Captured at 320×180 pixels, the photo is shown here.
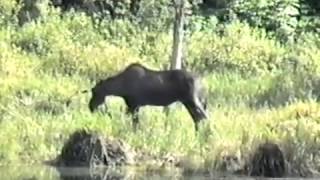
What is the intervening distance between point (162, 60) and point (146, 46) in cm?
96

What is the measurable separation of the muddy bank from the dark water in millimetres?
262

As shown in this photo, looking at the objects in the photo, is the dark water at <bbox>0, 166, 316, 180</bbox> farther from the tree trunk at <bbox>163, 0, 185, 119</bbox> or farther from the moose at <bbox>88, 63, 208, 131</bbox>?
the tree trunk at <bbox>163, 0, 185, 119</bbox>

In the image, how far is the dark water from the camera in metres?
12.6

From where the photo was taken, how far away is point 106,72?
2067 cm

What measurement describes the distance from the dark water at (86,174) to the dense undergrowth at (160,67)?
0.51 m

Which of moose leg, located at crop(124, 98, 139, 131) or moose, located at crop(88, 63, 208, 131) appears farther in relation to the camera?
moose, located at crop(88, 63, 208, 131)

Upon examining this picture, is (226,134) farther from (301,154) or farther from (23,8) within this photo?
(23,8)

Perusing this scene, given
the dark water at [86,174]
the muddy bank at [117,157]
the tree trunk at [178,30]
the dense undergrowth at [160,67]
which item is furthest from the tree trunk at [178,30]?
the dark water at [86,174]

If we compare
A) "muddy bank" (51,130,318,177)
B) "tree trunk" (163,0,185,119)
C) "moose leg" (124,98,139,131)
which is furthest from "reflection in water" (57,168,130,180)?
"tree trunk" (163,0,185,119)

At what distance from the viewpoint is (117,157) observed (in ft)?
45.6

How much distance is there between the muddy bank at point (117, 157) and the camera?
13.2m

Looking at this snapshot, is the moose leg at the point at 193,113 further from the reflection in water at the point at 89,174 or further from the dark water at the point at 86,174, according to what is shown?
the reflection in water at the point at 89,174

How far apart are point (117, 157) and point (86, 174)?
3.37 feet

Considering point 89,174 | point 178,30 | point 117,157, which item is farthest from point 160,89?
point 89,174
